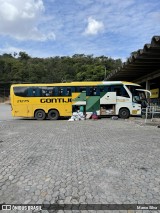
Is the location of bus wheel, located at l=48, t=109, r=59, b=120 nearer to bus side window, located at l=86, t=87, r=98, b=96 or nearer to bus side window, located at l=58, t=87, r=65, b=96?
bus side window, located at l=58, t=87, r=65, b=96

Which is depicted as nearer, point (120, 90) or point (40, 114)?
point (120, 90)

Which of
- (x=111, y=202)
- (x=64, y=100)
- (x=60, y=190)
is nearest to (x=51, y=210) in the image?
(x=60, y=190)

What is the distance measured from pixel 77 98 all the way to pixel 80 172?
12.0 metres

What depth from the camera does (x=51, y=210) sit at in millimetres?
3354

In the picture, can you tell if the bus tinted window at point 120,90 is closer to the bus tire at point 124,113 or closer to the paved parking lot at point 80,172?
the bus tire at point 124,113

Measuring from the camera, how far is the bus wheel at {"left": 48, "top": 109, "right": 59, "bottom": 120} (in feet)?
55.6

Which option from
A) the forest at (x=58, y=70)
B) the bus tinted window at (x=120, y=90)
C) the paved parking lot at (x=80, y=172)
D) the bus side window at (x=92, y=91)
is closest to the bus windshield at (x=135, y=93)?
the bus tinted window at (x=120, y=90)

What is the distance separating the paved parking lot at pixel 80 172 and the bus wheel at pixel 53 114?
899cm

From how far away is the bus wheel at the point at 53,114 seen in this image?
17.0 metres

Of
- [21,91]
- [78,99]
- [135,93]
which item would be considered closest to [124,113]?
[135,93]

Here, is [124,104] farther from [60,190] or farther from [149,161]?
[60,190]

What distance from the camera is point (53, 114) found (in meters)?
17.0

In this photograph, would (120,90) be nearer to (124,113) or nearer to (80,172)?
(124,113)

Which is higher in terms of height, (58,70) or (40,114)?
(58,70)
